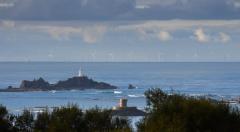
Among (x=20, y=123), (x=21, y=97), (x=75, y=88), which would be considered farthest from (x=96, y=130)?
(x=75, y=88)

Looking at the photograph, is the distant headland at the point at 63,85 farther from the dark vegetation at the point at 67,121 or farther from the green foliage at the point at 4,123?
the dark vegetation at the point at 67,121

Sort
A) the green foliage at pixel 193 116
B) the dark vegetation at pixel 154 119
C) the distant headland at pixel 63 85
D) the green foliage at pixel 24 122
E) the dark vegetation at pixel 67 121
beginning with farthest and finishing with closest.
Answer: the distant headland at pixel 63 85
the green foliage at pixel 24 122
the dark vegetation at pixel 67 121
the dark vegetation at pixel 154 119
the green foliage at pixel 193 116

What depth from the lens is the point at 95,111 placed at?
1412 inches

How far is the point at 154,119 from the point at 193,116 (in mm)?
1901

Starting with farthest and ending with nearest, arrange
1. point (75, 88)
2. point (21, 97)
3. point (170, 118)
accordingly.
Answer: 1. point (75, 88)
2. point (21, 97)
3. point (170, 118)

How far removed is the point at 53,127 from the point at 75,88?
129 metres

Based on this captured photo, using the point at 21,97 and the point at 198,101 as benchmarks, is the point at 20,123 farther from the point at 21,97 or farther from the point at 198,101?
the point at 21,97

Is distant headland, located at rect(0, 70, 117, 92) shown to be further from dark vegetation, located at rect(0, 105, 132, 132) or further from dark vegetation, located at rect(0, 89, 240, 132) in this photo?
dark vegetation, located at rect(0, 89, 240, 132)

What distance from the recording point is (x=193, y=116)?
33.4 meters

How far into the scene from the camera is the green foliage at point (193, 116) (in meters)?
32.4

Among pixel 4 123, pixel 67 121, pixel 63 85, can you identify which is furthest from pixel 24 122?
pixel 63 85

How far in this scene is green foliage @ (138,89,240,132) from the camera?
106 ft

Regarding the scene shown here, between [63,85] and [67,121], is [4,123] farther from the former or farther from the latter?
[63,85]

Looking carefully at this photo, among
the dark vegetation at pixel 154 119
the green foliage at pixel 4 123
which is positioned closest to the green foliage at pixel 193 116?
the dark vegetation at pixel 154 119
